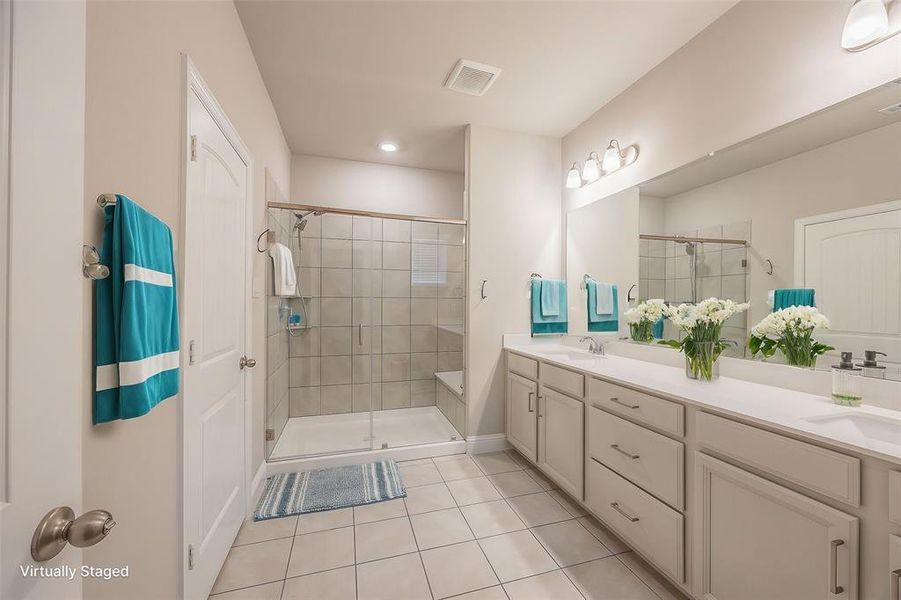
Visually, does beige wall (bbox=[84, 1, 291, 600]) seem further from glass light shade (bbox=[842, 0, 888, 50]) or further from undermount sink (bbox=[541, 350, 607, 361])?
glass light shade (bbox=[842, 0, 888, 50])

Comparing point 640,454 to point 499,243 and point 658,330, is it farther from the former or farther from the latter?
point 499,243

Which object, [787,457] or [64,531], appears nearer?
[64,531]

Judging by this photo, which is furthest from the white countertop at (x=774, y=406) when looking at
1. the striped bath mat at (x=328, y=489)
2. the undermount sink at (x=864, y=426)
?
the striped bath mat at (x=328, y=489)

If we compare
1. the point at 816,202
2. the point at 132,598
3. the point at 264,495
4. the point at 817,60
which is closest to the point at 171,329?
the point at 132,598

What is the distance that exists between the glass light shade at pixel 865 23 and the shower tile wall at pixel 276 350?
117 inches

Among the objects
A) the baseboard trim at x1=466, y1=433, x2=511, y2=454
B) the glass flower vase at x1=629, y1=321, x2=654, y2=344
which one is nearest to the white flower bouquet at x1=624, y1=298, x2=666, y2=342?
the glass flower vase at x1=629, y1=321, x2=654, y2=344

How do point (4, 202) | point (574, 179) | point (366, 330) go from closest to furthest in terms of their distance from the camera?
point (4, 202) → point (574, 179) → point (366, 330)

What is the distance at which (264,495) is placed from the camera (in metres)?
2.26

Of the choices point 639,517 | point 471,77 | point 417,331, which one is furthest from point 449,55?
point 639,517

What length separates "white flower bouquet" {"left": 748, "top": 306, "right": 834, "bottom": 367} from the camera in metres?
1.46

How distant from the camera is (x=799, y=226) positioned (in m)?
1.53

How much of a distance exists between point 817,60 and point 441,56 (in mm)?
1708

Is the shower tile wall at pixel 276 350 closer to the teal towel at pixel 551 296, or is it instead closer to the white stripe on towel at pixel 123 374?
the white stripe on towel at pixel 123 374

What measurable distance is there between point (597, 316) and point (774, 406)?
1421 millimetres
